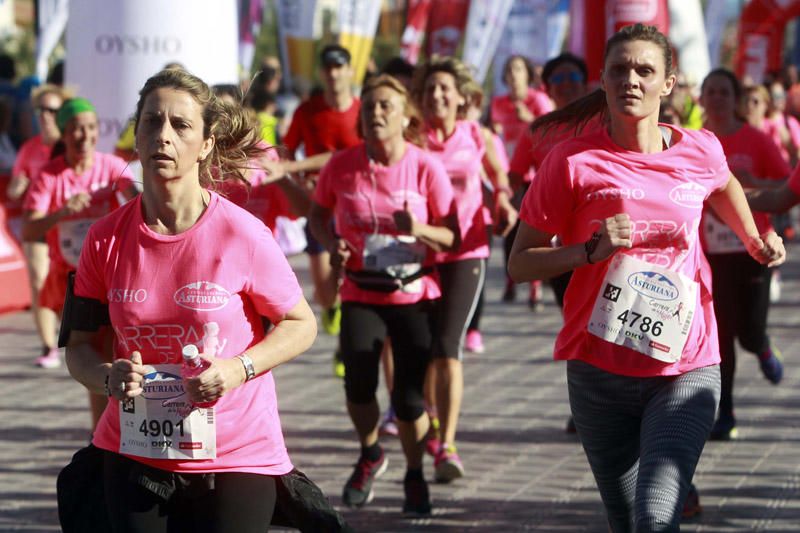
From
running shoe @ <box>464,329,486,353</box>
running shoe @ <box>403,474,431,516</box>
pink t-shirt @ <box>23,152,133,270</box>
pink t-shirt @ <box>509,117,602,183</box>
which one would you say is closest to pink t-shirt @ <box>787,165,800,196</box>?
pink t-shirt @ <box>509,117,602,183</box>

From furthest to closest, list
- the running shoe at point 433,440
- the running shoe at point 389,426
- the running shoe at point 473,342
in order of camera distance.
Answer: the running shoe at point 473,342 → the running shoe at point 389,426 → the running shoe at point 433,440

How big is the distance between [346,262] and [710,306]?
7.35 ft

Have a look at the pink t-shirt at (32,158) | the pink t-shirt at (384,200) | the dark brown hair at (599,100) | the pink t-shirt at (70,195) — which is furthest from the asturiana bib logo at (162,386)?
the pink t-shirt at (32,158)

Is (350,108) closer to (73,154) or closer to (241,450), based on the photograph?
(73,154)

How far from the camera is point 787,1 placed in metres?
23.9

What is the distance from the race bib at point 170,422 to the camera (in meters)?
3.59

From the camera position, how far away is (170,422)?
11.8 ft

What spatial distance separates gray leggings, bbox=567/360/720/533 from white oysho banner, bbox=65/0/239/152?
14.3 feet

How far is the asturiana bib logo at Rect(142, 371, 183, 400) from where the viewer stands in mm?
3596

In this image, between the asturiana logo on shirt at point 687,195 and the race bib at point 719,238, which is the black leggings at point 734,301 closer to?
the race bib at point 719,238

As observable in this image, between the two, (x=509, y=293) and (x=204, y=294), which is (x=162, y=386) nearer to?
(x=204, y=294)

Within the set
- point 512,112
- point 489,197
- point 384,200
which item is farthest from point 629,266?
point 512,112

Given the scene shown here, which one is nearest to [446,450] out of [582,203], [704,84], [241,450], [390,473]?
[390,473]

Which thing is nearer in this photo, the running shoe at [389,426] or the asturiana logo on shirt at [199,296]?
the asturiana logo on shirt at [199,296]
